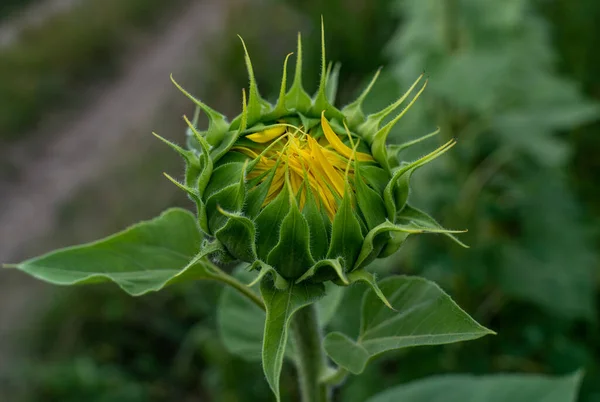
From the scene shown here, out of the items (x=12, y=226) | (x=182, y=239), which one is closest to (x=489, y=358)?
(x=182, y=239)

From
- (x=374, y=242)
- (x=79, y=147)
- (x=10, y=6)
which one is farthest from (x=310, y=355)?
(x=10, y=6)

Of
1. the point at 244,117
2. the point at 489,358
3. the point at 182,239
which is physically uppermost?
the point at 244,117

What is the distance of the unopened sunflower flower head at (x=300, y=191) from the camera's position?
1.09m

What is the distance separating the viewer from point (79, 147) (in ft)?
17.7

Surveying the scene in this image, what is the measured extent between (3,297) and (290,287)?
11.5 ft

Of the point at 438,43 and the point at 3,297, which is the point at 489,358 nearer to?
the point at 438,43

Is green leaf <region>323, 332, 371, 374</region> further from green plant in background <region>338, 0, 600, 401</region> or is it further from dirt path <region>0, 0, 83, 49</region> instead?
dirt path <region>0, 0, 83, 49</region>

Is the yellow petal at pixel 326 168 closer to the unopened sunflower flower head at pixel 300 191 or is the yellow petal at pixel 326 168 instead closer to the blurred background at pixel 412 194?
the unopened sunflower flower head at pixel 300 191

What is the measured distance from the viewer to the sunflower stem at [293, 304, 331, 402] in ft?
4.51

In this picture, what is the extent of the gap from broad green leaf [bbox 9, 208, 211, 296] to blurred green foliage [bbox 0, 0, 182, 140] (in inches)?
180

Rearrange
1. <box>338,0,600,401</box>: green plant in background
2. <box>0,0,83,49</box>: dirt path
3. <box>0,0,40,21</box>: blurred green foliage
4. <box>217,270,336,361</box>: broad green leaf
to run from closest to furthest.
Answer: <box>217,270,336,361</box>: broad green leaf
<box>338,0,600,401</box>: green plant in background
<box>0,0,83,49</box>: dirt path
<box>0,0,40,21</box>: blurred green foliage

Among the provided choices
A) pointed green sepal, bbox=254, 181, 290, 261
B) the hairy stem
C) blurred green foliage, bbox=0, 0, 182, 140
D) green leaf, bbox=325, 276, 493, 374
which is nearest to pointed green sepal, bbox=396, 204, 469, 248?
green leaf, bbox=325, 276, 493, 374

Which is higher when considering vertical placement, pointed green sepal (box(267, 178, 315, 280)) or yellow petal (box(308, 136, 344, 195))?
yellow petal (box(308, 136, 344, 195))

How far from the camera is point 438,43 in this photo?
2912 mm
